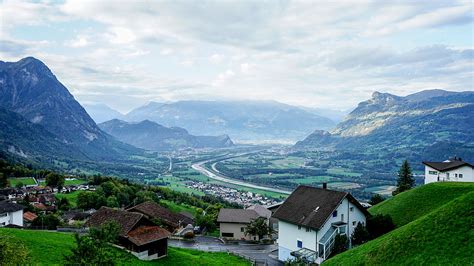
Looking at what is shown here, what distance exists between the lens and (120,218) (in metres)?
43.0

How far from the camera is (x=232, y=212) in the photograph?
232 feet

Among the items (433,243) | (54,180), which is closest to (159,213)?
(433,243)

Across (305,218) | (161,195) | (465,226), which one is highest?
(465,226)

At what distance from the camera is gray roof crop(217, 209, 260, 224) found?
67.4 metres

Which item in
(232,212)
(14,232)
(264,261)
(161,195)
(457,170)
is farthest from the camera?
(161,195)

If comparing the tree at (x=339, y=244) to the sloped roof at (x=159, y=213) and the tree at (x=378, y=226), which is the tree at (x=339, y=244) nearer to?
the tree at (x=378, y=226)

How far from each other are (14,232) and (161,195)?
80.2 meters

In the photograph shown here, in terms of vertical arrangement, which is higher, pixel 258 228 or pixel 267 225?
pixel 267 225

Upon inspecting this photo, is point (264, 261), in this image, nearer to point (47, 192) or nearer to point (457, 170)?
point (457, 170)

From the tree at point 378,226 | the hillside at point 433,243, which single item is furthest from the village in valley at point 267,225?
the hillside at point 433,243

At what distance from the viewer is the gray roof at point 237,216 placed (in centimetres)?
6742

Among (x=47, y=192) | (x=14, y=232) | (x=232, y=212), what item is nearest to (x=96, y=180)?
(x=47, y=192)

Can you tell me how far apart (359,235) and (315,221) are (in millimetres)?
5132

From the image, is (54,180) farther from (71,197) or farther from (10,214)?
(10,214)
